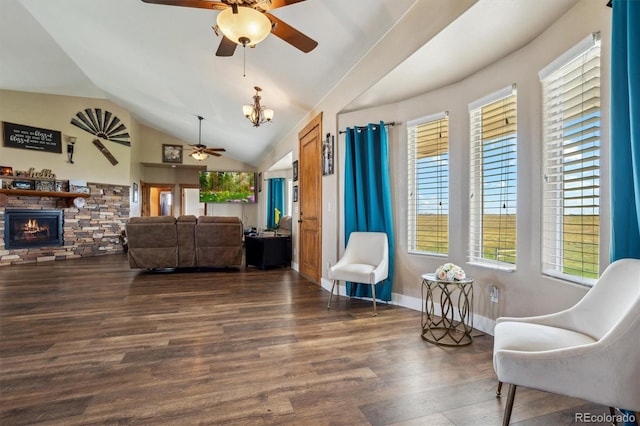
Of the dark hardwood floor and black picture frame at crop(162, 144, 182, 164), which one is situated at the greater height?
black picture frame at crop(162, 144, 182, 164)

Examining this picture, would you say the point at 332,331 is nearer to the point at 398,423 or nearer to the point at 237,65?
the point at 398,423

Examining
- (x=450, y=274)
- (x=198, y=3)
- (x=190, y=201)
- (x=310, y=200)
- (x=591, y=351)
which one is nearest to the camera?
(x=591, y=351)

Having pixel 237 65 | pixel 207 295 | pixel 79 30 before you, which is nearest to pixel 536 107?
pixel 237 65

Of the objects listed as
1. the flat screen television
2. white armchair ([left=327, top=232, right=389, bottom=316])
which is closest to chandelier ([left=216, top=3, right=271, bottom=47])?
white armchair ([left=327, top=232, right=389, bottom=316])

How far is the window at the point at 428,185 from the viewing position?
129 inches

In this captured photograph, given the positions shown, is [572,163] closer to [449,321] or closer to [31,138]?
[449,321]

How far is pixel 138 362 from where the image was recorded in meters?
2.17

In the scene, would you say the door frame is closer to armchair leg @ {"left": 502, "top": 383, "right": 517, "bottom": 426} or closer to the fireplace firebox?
armchair leg @ {"left": 502, "top": 383, "right": 517, "bottom": 426}

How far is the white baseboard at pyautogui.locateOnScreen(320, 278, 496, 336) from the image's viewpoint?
275 centimetres

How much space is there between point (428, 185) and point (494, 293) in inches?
50.0

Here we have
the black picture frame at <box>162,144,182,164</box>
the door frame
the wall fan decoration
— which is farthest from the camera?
the black picture frame at <box>162,144,182,164</box>

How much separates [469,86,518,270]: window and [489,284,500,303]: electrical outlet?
0.20 metres

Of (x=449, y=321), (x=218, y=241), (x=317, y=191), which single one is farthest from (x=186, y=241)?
(x=449, y=321)

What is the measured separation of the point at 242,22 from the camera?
1967mm
